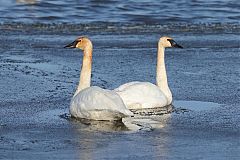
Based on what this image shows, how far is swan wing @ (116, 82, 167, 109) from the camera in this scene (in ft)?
35.0

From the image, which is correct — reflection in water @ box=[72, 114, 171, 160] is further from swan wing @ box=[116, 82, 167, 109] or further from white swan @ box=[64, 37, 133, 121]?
swan wing @ box=[116, 82, 167, 109]

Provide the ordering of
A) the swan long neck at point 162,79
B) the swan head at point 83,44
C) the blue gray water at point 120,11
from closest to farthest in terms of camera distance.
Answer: the swan head at point 83,44, the swan long neck at point 162,79, the blue gray water at point 120,11

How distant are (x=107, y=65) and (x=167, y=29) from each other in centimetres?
540

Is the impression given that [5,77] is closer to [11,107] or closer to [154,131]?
[11,107]

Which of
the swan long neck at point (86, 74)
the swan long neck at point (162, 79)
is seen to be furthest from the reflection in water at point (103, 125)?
the swan long neck at point (162, 79)

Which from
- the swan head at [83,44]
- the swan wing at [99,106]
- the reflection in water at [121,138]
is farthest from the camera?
the swan head at [83,44]

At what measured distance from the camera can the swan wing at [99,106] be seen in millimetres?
9619

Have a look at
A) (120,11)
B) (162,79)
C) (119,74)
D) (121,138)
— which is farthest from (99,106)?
(120,11)

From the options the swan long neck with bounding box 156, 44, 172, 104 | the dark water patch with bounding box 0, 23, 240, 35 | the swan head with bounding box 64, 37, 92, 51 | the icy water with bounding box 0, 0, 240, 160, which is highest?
the swan head with bounding box 64, 37, 92, 51

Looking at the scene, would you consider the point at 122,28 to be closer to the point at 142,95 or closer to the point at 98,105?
the point at 142,95

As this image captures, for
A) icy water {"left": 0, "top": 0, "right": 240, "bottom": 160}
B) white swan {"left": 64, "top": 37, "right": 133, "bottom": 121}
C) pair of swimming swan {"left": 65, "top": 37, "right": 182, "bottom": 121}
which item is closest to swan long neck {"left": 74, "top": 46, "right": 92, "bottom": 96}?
pair of swimming swan {"left": 65, "top": 37, "right": 182, "bottom": 121}

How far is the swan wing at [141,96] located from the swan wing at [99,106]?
2.25 ft

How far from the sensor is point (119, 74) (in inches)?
521

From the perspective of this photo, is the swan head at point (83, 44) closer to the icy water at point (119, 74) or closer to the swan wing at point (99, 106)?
the icy water at point (119, 74)
